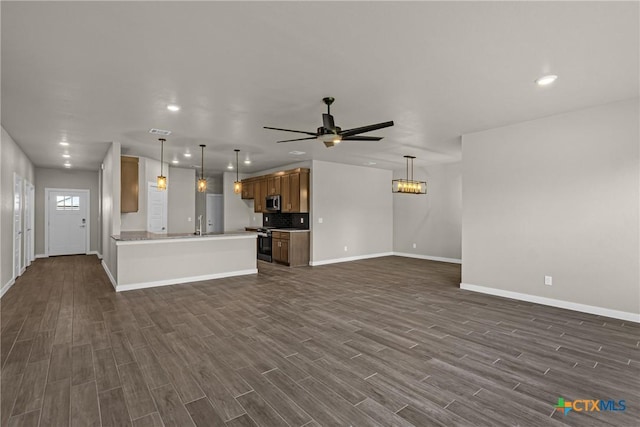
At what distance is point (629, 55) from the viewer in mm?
2699

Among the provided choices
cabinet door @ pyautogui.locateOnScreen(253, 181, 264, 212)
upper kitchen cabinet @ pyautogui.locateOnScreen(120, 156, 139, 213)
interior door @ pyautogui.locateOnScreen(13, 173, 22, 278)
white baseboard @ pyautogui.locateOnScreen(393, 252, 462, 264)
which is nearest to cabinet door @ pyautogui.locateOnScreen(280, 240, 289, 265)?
cabinet door @ pyautogui.locateOnScreen(253, 181, 264, 212)

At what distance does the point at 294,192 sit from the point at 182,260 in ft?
10.7

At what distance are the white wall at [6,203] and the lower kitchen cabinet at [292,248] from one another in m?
5.03

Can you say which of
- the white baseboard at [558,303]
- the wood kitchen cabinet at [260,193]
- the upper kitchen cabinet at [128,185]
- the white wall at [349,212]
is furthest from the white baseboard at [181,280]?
the white baseboard at [558,303]

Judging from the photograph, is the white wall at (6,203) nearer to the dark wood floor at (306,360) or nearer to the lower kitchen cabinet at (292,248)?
the dark wood floor at (306,360)

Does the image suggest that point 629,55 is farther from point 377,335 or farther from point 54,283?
point 54,283

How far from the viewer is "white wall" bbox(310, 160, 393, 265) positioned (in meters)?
7.89

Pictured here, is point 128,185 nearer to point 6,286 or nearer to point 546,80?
point 6,286

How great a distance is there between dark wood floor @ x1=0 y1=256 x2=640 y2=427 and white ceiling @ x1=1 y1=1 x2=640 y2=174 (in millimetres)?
2678

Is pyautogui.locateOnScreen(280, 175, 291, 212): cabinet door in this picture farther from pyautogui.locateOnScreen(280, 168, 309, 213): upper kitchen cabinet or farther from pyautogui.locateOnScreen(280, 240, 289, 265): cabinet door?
pyautogui.locateOnScreen(280, 240, 289, 265): cabinet door

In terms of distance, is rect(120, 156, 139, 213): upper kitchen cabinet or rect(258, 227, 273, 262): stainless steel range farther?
rect(258, 227, 273, 262): stainless steel range

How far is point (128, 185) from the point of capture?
22.1 feet

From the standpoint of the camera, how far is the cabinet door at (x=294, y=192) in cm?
791

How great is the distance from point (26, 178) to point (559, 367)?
1020 cm
